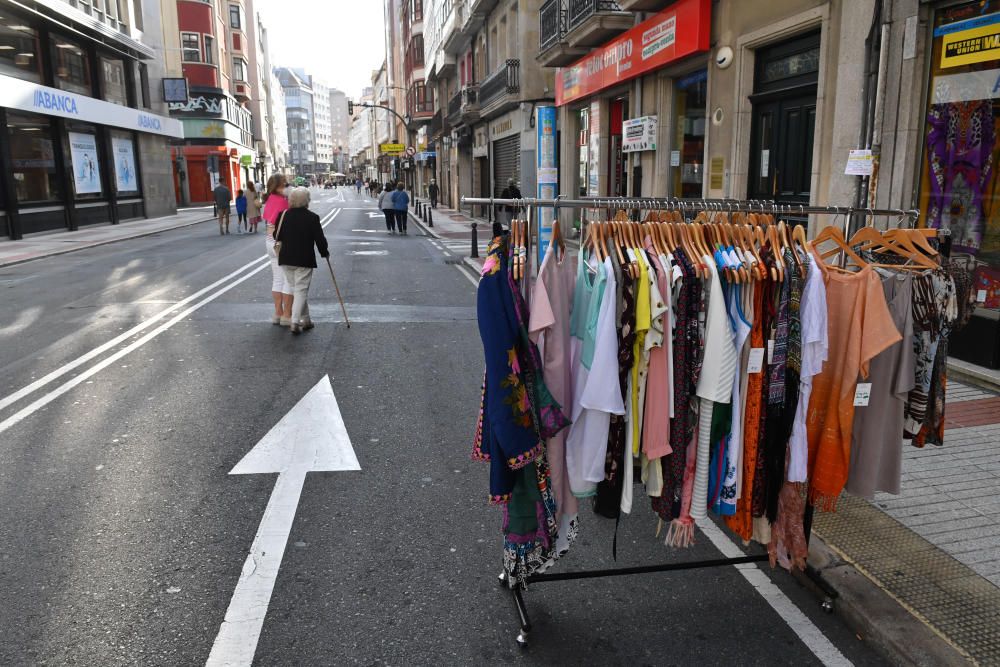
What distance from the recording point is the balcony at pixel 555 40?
18062 mm

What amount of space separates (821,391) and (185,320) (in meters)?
8.85

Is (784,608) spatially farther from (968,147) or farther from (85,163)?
(85,163)

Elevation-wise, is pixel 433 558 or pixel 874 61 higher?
pixel 874 61

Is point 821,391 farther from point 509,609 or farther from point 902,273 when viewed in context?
point 509,609

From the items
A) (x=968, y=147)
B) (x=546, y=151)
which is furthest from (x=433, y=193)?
(x=968, y=147)

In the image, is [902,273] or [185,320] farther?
[185,320]

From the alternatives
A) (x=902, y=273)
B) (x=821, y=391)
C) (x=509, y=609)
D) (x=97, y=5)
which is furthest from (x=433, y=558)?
(x=97, y=5)

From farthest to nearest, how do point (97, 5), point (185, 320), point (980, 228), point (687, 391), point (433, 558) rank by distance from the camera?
point (97, 5), point (185, 320), point (980, 228), point (433, 558), point (687, 391)

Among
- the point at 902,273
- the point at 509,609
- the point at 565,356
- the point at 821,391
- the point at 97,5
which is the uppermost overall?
the point at 97,5

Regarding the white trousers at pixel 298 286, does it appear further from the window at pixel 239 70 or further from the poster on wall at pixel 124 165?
the window at pixel 239 70

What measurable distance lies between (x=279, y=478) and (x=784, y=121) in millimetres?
8485

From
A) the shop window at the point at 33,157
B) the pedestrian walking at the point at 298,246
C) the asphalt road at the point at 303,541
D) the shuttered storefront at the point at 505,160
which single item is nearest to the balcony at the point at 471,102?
the shuttered storefront at the point at 505,160

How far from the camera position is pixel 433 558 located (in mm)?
3746

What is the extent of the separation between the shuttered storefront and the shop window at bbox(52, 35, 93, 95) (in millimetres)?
16877
